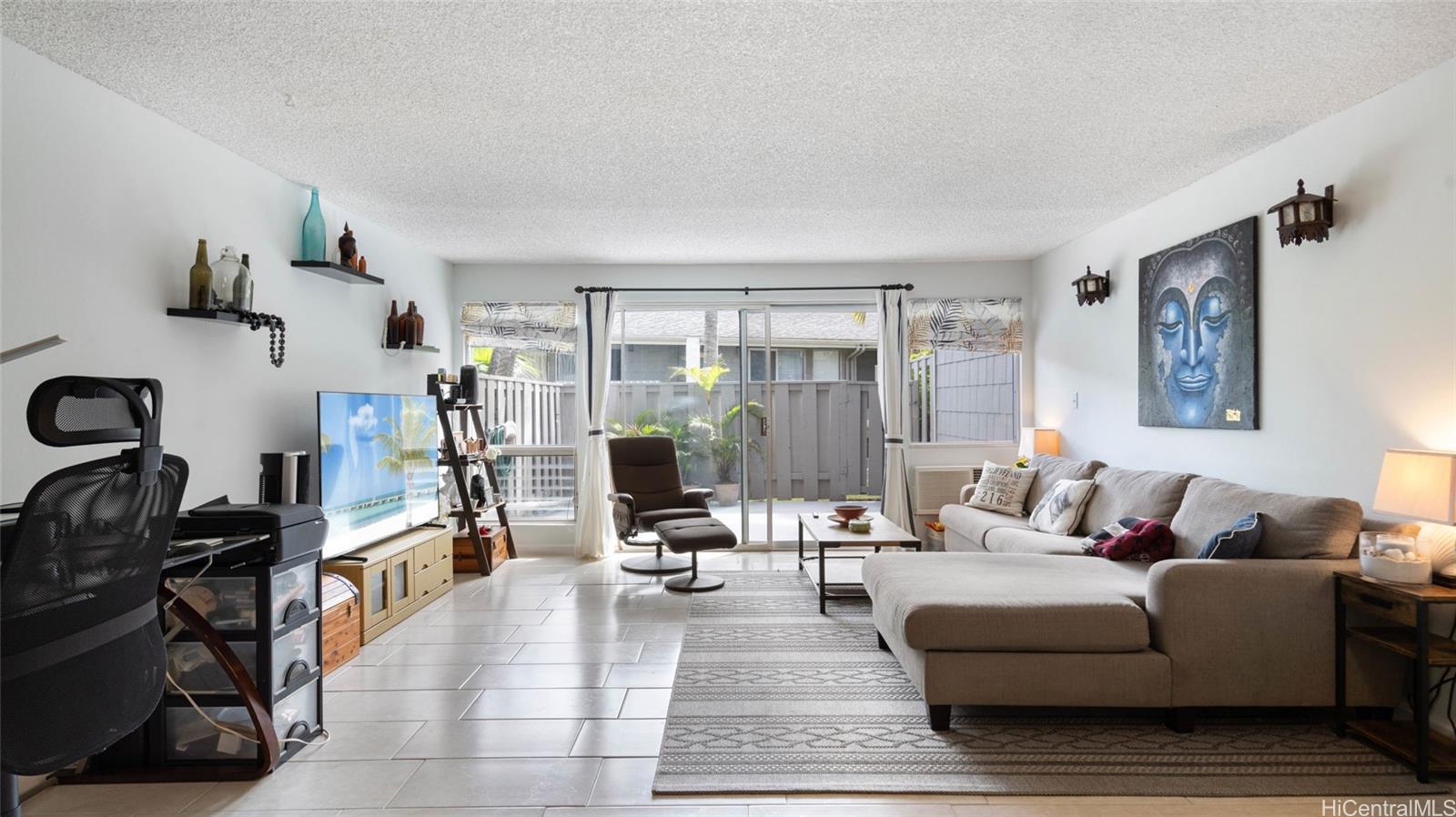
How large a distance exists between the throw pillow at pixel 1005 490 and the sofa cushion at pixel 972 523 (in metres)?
0.06

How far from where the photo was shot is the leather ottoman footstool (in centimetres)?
482

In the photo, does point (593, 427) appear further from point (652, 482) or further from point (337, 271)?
point (337, 271)

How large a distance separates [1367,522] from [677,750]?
2.74m

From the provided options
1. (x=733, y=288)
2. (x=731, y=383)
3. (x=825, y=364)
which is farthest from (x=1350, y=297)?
(x=731, y=383)

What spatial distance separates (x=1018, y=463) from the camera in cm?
566

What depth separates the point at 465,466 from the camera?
18.4ft

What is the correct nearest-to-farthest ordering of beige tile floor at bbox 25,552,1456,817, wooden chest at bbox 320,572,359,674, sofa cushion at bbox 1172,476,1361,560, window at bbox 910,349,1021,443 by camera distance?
beige tile floor at bbox 25,552,1456,817, sofa cushion at bbox 1172,476,1361,560, wooden chest at bbox 320,572,359,674, window at bbox 910,349,1021,443

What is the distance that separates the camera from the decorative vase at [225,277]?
3.29 metres

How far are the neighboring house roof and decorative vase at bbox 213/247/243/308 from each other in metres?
3.46

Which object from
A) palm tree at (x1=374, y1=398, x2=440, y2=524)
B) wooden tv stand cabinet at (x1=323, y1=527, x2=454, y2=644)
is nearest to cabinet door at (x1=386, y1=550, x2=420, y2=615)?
wooden tv stand cabinet at (x1=323, y1=527, x2=454, y2=644)

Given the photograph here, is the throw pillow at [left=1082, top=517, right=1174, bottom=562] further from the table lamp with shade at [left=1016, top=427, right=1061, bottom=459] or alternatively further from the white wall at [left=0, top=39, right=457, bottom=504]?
Answer: the white wall at [left=0, top=39, right=457, bottom=504]

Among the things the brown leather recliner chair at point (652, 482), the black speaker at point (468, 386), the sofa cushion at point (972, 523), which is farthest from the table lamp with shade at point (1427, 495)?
the black speaker at point (468, 386)

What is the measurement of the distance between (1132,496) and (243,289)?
14.5ft

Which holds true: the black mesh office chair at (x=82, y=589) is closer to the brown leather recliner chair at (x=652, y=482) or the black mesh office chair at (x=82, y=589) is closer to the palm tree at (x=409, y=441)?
the palm tree at (x=409, y=441)
